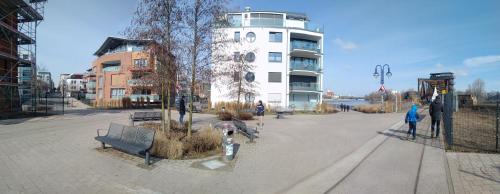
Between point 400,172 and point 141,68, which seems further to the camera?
point 141,68

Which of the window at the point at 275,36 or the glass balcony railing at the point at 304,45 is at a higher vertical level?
the window at the point at 275,36

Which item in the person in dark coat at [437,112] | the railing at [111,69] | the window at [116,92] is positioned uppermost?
the railing at [111,69]

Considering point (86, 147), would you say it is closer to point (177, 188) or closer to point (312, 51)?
point (177, 188)

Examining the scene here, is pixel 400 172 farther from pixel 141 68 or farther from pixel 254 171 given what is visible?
pixel 141 68

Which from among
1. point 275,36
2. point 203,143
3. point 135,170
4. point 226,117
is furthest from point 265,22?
point 135,170

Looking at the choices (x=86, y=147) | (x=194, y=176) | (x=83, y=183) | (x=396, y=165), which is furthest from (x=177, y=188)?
(x=396, y=165)

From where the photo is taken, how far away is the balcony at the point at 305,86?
3826 centimetres

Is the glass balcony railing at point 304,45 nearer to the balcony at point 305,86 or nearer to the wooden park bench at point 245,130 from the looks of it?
the balcony at point 305,86

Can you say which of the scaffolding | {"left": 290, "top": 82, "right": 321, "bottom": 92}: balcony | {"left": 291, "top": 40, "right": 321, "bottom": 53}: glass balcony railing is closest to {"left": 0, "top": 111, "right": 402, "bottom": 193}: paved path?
the scaffolding

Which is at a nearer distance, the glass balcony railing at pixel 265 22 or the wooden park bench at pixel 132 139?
the wooden park bench at pixel 132 139

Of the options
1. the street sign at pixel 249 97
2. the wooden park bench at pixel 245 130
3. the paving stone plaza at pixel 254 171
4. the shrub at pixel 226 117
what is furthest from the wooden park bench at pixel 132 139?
the street sign at pixel 249 97

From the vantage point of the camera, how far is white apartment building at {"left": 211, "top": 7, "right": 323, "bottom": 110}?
37062 mm

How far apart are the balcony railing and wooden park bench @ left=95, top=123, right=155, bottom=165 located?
31.5 m

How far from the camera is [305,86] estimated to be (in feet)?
128
